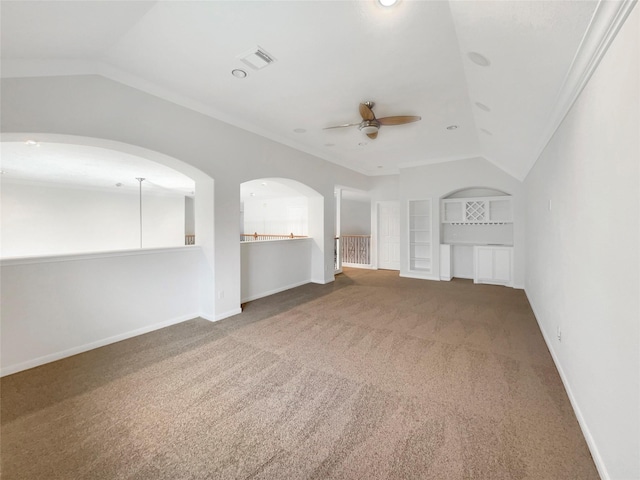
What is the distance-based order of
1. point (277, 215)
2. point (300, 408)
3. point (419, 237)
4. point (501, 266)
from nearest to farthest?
point (300, 408) → point (501, 266) → point (419, 237) → point (277, 215)

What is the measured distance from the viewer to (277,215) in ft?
35.0

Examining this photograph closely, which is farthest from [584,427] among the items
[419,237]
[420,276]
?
[419,237]

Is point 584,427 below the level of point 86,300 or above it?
below

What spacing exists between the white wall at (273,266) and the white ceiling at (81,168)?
2.70 m

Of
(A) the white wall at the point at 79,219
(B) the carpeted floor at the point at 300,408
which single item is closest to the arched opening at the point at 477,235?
(B) the carpeted floor at the point at 300,408

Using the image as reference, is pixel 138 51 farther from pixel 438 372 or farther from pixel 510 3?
pixel 438 372

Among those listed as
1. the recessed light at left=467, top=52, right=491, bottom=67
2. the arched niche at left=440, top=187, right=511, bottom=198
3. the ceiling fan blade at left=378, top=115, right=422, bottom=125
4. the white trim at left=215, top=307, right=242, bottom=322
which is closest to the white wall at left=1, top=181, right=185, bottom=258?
the white trim at left=215, top=307, right=242, bottom=322

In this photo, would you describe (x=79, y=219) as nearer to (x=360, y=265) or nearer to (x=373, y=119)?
(x=360, y=265)

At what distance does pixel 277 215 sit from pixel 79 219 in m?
6.10

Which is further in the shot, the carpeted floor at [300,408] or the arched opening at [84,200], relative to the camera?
the arched opening at [84,200]

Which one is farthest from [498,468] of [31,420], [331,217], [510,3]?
[331,217]

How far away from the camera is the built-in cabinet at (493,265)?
5.93m

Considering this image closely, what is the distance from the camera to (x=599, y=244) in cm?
150

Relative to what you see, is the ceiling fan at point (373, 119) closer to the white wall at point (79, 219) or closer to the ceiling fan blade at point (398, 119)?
the ceiling fan blade at point (398, 119)
